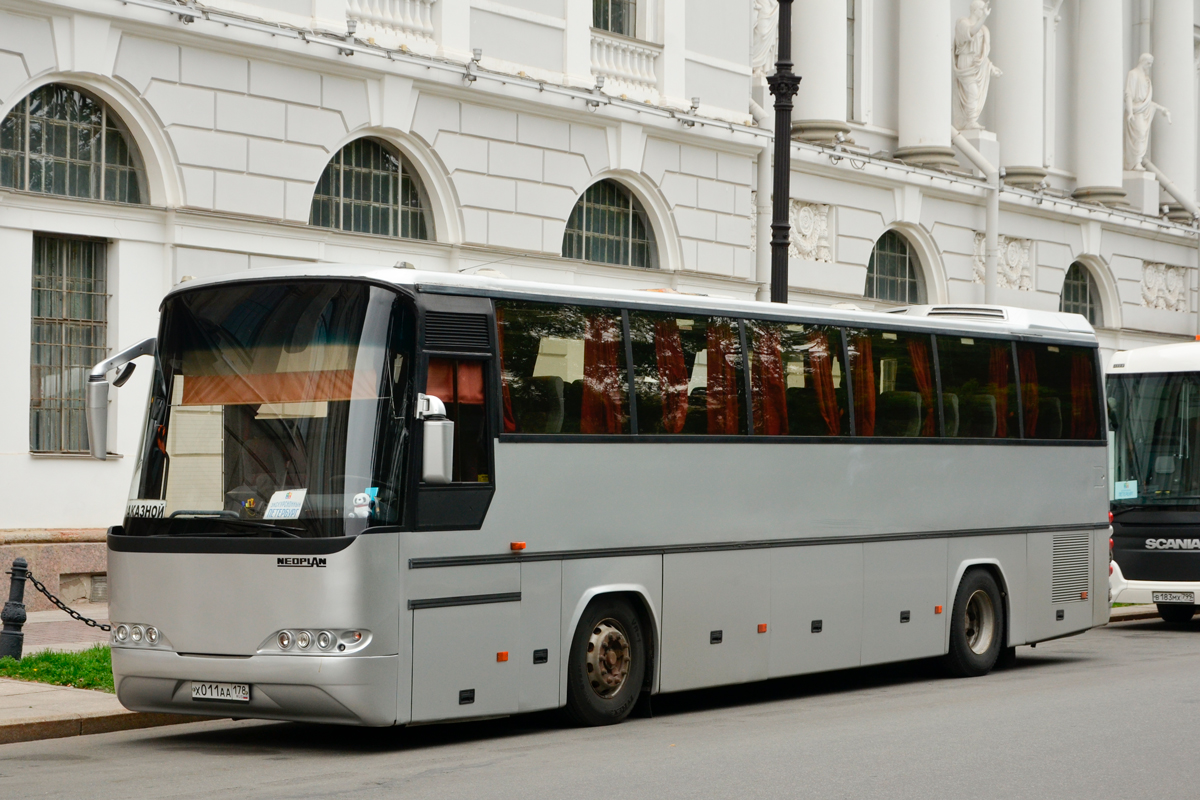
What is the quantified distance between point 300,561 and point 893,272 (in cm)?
2166

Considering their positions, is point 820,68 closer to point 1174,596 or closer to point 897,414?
point 1174,596

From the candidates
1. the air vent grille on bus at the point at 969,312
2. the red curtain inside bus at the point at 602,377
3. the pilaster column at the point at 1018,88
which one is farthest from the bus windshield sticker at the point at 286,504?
the pilaster column at the point at 1018,88

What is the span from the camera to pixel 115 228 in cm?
1791

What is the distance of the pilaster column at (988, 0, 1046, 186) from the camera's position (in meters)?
32.9

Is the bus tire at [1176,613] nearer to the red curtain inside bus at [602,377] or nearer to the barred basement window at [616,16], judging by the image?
the barred basement window at [616,16]

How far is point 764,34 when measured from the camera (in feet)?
90.2

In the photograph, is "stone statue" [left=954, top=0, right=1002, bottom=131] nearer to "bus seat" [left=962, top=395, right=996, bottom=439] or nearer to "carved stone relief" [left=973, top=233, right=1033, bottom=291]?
"carved stone relief" [left=973, top=233, right=1033, bottom=291]

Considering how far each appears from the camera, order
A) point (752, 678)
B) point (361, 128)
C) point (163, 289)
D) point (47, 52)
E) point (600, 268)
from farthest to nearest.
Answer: point (600, 268) < point (361, 128) < point (163, 289) < point (47, 52) < point (752, 678)

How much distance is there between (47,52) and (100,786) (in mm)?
10575

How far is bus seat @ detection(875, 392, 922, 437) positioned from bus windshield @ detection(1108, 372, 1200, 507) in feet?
22.4

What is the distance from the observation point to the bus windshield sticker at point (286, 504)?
9797mm

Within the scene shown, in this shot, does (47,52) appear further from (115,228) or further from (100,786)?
(100,786)

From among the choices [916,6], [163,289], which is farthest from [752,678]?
[916,6]

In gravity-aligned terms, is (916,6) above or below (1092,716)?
above
